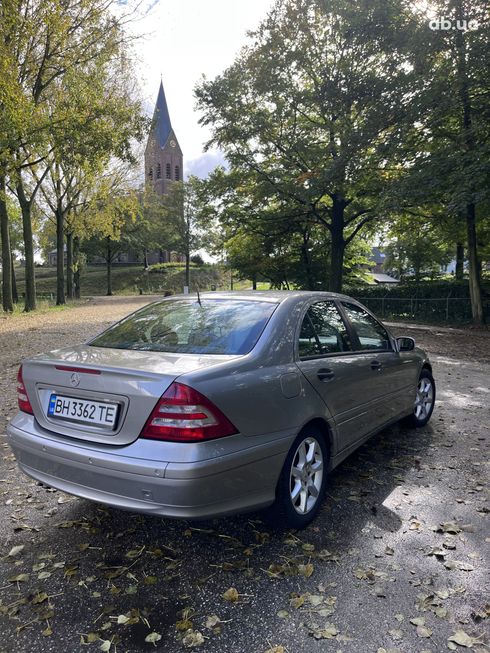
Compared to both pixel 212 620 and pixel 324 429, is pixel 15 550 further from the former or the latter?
pixel 324 429

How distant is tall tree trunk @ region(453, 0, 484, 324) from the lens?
43.7 feet

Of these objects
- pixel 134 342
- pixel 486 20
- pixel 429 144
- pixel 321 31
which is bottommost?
pixel 134 342

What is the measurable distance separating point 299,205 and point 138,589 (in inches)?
731

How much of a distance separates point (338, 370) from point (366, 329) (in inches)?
38.0

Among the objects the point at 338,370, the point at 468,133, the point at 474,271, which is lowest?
the point at 338,370

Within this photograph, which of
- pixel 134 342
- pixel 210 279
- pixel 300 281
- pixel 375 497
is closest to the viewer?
pixel 134 342

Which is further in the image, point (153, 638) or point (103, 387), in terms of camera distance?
point (103, 387)

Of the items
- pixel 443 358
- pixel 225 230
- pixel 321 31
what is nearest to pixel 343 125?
pixel 321 31

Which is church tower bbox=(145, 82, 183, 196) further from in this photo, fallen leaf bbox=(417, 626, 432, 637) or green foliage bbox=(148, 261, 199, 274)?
fallen leaf bbox=(417, 626, 432, 637)

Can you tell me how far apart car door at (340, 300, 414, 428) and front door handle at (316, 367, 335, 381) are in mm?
566

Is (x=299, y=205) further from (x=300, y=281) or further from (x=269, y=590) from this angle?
(x=269, y=590)

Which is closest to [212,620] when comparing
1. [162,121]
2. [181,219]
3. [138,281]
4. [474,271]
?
[474,271]

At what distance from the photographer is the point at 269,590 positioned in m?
2.54

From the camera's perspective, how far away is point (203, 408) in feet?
8.09
